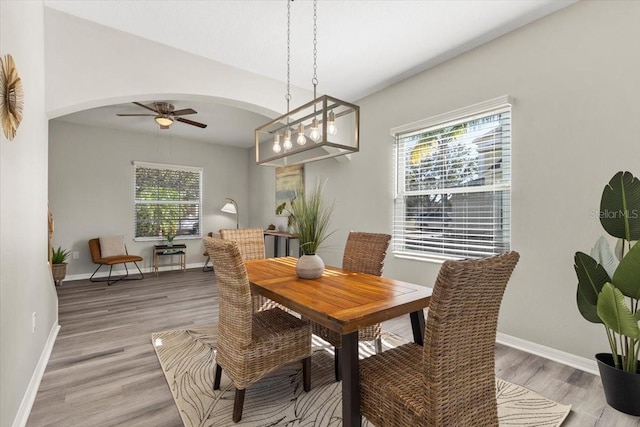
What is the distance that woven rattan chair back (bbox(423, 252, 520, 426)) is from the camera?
110 cm

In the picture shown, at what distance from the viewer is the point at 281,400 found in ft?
6.50

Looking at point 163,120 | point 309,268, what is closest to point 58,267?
point 163,120

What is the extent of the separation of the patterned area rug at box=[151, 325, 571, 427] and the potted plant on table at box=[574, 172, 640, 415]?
0.33 m

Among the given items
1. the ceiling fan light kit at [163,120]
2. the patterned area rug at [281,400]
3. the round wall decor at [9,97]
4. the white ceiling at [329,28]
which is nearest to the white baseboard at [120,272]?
the ceiling fan light kit at [163,120]

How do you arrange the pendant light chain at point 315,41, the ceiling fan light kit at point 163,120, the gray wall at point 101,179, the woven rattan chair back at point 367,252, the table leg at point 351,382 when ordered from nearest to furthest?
the table leg at point 351,382
the pendant light chain at point 315,41
the woven rattan chair back at point 367,252
the ceiling fan light kit at point 163,120
the gray wall at point 101,179

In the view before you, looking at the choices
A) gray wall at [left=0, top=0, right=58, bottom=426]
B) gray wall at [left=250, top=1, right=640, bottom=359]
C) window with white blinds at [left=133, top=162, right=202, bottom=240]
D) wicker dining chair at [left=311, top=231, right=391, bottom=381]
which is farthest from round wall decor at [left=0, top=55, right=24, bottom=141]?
window with white blinds at [left=133, top=162, right=202, bottom=240]

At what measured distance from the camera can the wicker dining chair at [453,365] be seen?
44.0 inches

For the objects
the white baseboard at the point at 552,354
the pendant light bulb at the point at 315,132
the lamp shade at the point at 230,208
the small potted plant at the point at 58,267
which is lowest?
the white baseboard at the point at 552,354

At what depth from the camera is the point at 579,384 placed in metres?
2.16

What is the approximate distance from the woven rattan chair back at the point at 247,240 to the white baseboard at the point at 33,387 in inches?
65.6

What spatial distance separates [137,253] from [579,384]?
6.67m

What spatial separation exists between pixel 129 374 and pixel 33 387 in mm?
538

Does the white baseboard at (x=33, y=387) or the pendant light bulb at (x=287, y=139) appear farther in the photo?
the pendant light bulb at (x=287, y=139)

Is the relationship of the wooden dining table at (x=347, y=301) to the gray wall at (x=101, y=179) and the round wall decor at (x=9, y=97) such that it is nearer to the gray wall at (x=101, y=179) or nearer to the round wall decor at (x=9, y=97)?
the round wall decor at (x=9, y=97)
